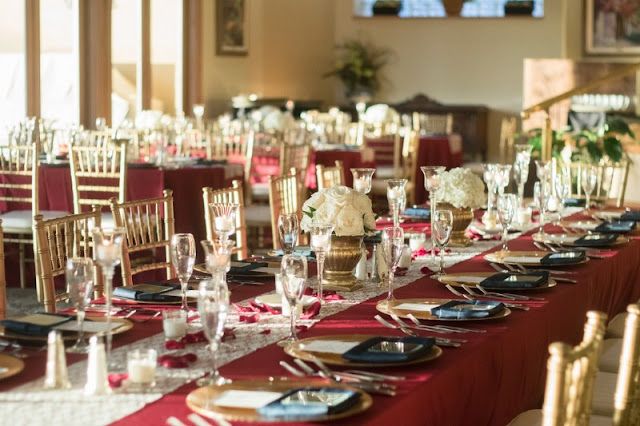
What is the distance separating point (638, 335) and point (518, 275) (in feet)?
3.62

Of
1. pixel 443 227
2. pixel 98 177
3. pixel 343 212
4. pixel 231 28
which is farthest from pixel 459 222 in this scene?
pixel 231 28

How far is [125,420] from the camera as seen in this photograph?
1.92 m

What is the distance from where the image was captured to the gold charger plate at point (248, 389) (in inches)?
74.9

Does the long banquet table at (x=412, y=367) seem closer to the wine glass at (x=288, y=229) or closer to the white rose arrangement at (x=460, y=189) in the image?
the wine glass at (x=288, y=229)

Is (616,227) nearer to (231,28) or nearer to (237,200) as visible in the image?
(237,200)

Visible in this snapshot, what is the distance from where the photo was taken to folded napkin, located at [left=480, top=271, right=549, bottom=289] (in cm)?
317

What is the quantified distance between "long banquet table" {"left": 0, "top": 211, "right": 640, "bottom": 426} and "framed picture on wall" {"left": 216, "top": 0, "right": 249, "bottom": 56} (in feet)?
31.9

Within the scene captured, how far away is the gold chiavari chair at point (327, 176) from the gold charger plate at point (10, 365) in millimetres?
3192

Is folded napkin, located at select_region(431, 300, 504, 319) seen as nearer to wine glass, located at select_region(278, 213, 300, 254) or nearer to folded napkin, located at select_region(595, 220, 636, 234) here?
wine glass, located at select_region(278, 213, 300, 254)

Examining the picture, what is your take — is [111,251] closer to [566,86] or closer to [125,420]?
[125,420]

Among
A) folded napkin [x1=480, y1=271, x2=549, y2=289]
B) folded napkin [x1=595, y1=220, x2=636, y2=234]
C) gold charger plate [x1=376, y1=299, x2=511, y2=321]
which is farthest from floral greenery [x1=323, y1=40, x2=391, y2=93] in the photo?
gold charger plate [x1=376, y1=299, x2=511, y2=321]

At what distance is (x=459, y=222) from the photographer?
4133 mm

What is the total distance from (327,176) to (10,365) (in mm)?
3575

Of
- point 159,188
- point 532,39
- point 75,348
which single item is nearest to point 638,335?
point 75,348
